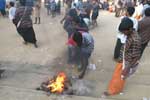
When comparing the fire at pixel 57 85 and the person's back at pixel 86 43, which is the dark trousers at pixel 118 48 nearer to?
the person's back at pixel 86 43

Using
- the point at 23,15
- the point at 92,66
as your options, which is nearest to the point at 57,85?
the point at 92,66

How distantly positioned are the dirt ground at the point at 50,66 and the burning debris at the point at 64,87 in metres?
0.07

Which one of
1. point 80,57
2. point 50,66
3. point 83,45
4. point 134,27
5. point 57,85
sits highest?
point 134,27

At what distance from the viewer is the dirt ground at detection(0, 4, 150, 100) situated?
8117 millimetres

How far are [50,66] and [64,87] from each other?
6.41ft

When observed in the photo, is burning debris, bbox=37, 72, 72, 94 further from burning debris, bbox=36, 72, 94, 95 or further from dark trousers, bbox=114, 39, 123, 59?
dark trousers, bbox=114, 39, 123, 59

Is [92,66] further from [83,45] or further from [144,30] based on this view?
[144,30]

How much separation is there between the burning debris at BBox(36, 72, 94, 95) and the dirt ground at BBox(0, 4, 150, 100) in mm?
75

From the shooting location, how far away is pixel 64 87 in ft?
26.7

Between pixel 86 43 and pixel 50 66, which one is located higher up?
pixel 86 43

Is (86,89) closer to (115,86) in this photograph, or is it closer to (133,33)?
(115,86)

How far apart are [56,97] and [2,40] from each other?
5495 mm

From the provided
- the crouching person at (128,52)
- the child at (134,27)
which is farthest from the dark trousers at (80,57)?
the crouching person at (128,52)

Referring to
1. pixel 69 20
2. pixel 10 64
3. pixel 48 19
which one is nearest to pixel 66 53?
pixel 69 20
